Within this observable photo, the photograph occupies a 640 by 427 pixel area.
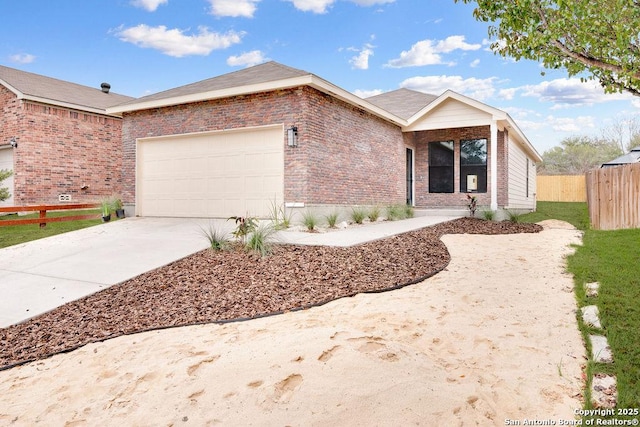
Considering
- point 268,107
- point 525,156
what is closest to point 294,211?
point 268,107

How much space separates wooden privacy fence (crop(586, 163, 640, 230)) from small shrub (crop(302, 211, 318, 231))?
6861 mm

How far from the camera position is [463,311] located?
4.21 meters

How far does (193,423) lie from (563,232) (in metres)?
9.60

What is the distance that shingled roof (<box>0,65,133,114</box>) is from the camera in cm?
1433

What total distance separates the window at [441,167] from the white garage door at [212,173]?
7.62 meters

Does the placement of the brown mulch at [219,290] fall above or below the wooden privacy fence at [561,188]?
below

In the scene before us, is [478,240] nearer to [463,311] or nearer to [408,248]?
[408,248]

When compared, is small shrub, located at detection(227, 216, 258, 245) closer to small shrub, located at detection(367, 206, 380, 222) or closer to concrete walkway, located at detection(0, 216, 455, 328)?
concrete walkway, located at detection(0, 216, 455, 328)

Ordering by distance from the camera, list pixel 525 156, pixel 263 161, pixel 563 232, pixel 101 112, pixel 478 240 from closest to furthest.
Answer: pixel 478 240 < pixel 563 232 < pixel 263 161 < pixel 101 112 < pixel 525 156

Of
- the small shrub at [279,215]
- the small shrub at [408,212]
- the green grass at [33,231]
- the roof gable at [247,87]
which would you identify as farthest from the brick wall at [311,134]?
the green grass at [33,231]

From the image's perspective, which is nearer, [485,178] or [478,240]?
[478,240]

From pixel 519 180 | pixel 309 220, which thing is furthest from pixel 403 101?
pixel 309 220

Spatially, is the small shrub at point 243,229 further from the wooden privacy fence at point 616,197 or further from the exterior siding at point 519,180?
the exterior siding at point 519,180

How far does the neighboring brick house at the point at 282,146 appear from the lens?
32.1 feet
